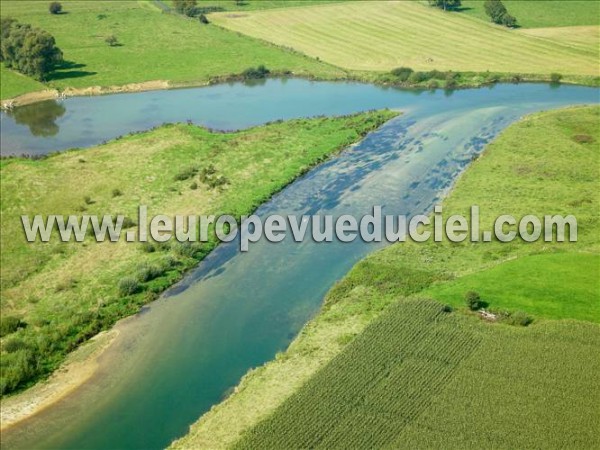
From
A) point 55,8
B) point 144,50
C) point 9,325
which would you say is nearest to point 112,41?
point 144,50

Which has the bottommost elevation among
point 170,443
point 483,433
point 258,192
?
point 170,443

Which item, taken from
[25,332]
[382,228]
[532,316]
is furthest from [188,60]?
[532,316]

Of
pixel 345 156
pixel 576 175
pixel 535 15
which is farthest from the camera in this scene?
pixel 535 15

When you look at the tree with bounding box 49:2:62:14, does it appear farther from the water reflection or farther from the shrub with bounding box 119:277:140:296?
the shrub with bounding box 119:277:140:296

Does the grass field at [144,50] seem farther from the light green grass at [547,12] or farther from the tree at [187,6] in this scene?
the light green grass at [547,12]

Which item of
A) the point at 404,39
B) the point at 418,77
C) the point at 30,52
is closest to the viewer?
the point at 418,77

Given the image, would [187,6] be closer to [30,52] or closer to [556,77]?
[30,52]

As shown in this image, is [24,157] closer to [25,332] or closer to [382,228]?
[25,332]

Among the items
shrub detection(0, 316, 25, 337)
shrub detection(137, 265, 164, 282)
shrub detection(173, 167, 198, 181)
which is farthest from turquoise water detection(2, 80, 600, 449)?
shrub detection(173, 167, 198, 181)
